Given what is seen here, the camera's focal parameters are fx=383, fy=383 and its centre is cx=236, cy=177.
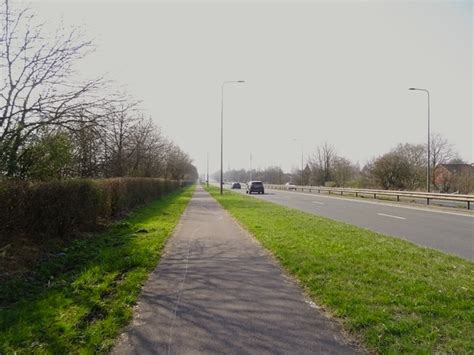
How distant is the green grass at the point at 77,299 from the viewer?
405 centimetres

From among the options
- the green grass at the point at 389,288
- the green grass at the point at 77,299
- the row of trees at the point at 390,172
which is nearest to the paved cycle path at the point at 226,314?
the green grass at the point at 77,299

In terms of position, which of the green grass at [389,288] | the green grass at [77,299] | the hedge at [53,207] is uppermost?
the hedge at [53,207]

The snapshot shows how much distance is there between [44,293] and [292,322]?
3.83 metres

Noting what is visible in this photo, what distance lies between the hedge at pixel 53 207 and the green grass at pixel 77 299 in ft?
2.81

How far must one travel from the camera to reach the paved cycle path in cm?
392

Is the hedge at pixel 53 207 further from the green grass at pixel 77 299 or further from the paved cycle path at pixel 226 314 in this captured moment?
the paved cycle path at pixel 226 314

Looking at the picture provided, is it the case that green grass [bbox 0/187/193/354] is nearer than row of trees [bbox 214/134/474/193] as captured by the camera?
Yes

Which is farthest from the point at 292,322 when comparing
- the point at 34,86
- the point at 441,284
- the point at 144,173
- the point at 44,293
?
the point at 144,173

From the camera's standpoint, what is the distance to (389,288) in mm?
5785

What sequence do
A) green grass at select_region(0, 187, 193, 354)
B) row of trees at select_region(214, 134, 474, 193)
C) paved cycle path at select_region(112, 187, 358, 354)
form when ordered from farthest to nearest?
row of trees at select_region(214, 134, 474, 193)
green grass at select_region(0, 187, 193, 354)
paved cycle path at select_region(112, 187, 358, 354)

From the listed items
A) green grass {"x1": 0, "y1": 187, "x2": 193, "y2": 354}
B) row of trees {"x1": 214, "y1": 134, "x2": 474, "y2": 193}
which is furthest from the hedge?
row of trees {"x1": 214, "y1": 134, "x2": 474, "y2": 193}

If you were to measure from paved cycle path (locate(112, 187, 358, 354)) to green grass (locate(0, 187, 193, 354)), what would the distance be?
25cm

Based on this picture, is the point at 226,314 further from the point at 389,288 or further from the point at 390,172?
the point at 390,172

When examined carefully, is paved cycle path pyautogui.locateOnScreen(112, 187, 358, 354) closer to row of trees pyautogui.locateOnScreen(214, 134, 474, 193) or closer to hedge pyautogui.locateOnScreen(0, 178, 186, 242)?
hedge pyautogui.locateOnScreen(0, 178, 186, 242)
